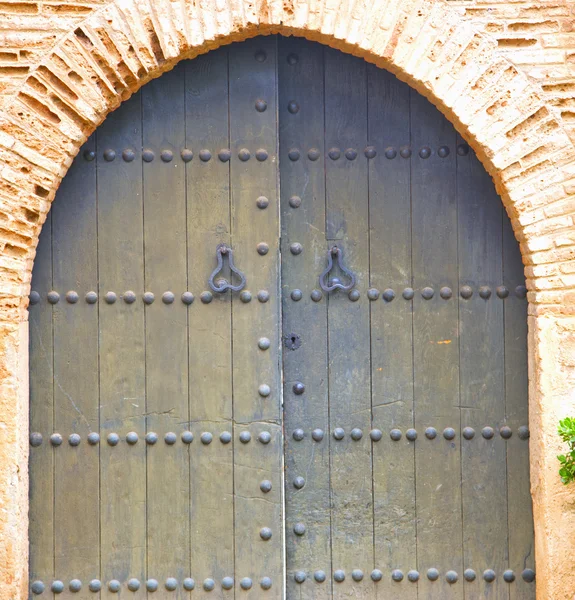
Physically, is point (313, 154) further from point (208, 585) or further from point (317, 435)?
point (208, 585)

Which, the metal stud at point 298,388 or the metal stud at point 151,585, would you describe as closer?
the metal stud at point 151,585

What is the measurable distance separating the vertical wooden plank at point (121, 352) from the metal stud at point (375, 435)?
875mm

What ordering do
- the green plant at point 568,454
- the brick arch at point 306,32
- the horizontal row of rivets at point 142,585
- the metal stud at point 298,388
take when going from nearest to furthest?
the green plant at point 568,454, the brick arch at point 306,32, the horizontal row of rivets at point 142,585, the metal stud at point 298,388

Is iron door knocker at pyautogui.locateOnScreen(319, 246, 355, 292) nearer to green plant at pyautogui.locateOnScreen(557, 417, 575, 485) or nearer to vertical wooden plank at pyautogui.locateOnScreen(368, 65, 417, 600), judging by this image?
vertical wooden plank at pyautogui.locateOnScreen(368, 65, 417, 600)

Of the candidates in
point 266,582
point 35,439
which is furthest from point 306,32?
point 266,582

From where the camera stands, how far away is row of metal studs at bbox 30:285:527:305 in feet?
8.53

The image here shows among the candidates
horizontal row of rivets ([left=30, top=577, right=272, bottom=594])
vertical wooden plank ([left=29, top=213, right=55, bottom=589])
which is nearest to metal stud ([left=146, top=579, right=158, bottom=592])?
Result: horizontal row of rivets ([left=30, top=577, right=272, bottom=594])

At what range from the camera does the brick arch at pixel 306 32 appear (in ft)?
7.86

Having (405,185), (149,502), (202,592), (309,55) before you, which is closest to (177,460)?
(149,502)

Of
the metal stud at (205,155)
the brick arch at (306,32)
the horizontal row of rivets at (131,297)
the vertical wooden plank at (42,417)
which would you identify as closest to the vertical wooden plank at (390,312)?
the brick arch at (306,32)

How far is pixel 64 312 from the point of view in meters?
2.61

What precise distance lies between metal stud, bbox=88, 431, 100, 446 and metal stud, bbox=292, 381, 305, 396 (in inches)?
30.2

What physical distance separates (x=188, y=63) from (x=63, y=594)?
206 cm

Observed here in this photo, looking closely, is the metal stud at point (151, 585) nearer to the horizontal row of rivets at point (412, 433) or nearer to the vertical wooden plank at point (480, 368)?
the horizontal row of rivets at point (412, 433)
